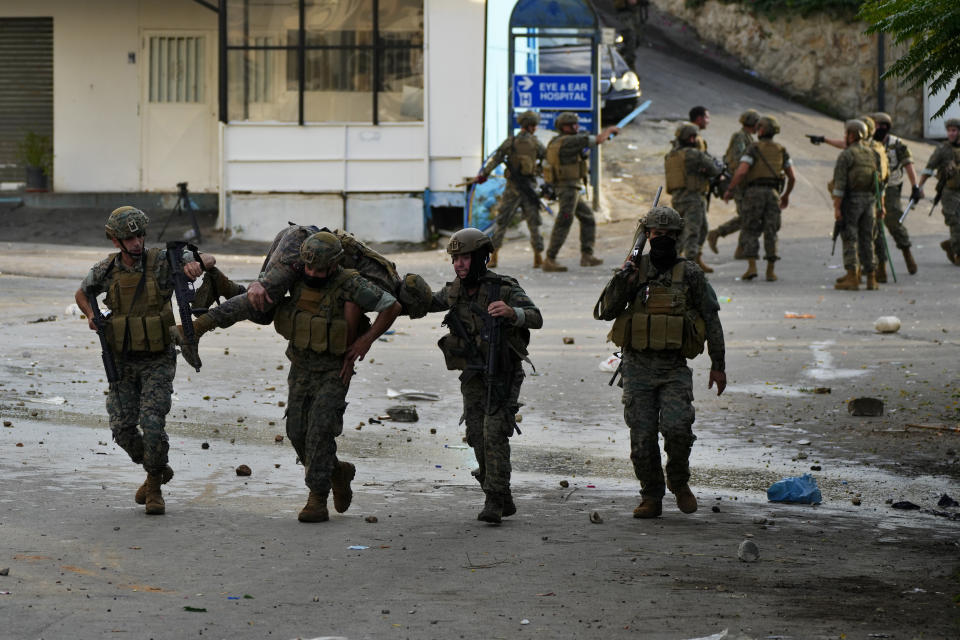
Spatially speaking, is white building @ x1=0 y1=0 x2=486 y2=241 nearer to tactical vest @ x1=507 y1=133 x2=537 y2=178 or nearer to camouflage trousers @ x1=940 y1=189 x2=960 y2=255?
tactical vest @ x1=507 y1=133 x2=537 y2=178

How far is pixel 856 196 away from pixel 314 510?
9920 mm

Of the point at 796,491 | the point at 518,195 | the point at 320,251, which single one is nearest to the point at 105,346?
the point at 320,251

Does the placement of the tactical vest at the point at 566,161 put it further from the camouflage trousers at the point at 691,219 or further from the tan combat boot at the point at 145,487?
the tan combat boot at the point at 145,487

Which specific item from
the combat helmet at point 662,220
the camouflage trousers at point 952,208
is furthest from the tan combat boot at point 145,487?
the camouflage trousers at point 952,208

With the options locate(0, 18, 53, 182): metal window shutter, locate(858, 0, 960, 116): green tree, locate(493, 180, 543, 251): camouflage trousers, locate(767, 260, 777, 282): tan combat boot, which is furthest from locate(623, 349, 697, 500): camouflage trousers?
locate(0, 18, 53, 182): metal window shutter

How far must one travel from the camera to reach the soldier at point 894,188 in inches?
625

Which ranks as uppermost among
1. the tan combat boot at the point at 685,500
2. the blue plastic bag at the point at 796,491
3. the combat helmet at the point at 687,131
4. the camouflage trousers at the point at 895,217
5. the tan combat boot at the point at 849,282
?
the combat helmet at the point at 687,131

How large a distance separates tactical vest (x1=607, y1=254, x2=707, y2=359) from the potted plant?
17909 millimetres

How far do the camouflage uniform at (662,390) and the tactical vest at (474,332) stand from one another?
22.7 inches

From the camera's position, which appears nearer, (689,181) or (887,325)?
(887,325)

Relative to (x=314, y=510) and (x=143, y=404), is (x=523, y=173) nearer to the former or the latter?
(x=143, y=404)

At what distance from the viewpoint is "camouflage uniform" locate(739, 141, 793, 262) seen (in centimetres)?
1560

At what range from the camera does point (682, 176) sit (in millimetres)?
15508

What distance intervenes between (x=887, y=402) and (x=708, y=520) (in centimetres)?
373
